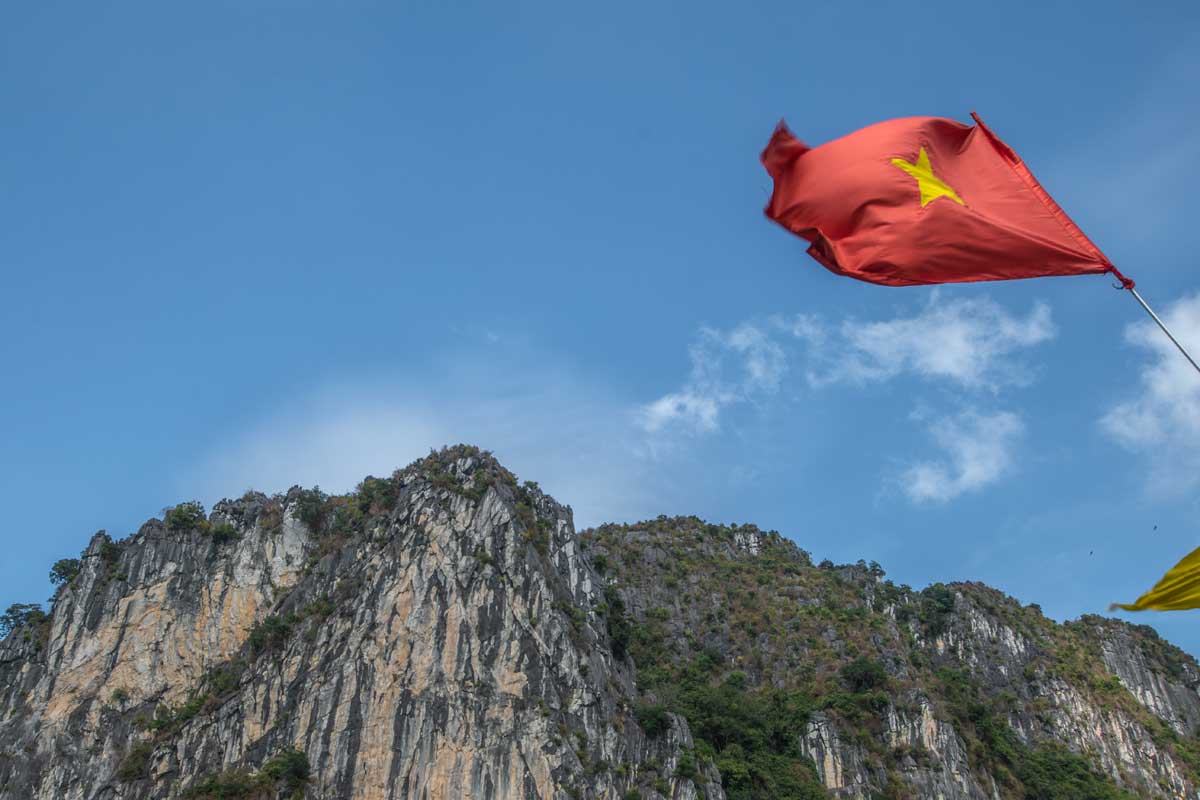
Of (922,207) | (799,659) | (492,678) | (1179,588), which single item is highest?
(799,659)

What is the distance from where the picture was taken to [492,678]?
53812 millimetres

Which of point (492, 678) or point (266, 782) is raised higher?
point (492, 678)

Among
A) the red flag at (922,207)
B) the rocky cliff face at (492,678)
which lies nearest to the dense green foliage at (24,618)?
the rocky cliff face at (492,678)

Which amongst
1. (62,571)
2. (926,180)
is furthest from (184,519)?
(926,180)

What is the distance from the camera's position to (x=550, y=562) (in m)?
63.4

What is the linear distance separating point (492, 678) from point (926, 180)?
143 feet

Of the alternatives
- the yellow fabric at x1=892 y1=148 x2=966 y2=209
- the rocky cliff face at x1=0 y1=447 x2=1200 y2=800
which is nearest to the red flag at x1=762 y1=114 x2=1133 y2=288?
the yellow fabric at x1=892 y1=148 x2=966 y2=209

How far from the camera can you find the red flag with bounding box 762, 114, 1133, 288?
13406mm

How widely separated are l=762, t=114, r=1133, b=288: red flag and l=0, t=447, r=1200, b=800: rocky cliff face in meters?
40.1

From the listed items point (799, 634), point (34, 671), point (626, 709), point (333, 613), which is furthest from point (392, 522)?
point (799, 634)

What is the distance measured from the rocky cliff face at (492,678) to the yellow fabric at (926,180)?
4077 centimetres

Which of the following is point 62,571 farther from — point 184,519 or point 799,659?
point 799,659

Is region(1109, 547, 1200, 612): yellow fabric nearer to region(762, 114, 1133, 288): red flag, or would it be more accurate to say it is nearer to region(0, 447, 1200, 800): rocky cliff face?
region(762, 114, 1133, 288): red flag

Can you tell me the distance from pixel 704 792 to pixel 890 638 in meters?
25.6
